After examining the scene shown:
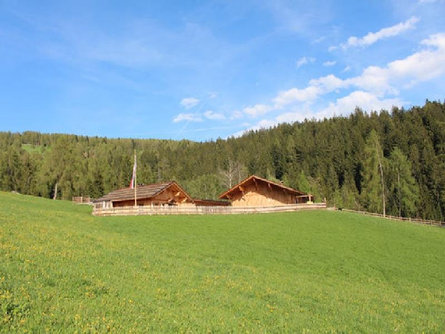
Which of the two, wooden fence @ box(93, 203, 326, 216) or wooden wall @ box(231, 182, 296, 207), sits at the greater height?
wooden wall @ box(231, 182, 296, 207)

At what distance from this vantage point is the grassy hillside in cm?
851

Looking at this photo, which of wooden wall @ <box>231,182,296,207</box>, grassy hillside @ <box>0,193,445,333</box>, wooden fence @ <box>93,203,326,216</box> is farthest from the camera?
wooden wall @ <box>231,182,296,207</box>

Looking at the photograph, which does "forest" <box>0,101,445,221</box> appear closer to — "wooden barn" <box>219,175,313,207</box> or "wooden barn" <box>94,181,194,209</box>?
"wooden barn" <box>219,175,313,207</box>

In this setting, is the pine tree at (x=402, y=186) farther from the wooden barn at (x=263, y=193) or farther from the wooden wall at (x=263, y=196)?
the wooden wall at (x=263, y=196)

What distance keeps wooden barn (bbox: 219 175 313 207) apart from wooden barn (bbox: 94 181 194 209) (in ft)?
24.8

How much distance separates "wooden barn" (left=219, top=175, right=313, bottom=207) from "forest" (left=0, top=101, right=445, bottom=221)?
92.6 feet

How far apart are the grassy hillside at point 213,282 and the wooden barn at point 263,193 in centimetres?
1824

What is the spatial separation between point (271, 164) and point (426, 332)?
115738 millimetres

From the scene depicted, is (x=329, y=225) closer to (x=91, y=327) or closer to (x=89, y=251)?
(x=89, y=251)

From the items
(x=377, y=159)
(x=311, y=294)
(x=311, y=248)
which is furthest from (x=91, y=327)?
(x=377, y=159)

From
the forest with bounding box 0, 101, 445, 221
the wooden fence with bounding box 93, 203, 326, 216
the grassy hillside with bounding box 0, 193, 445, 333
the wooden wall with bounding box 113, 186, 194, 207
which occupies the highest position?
the forest with bounding box 0, 101, 445, 221

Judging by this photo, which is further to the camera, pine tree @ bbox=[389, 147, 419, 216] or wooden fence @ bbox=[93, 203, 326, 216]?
pine tree @ bbox=[389, 147, 419, 216]

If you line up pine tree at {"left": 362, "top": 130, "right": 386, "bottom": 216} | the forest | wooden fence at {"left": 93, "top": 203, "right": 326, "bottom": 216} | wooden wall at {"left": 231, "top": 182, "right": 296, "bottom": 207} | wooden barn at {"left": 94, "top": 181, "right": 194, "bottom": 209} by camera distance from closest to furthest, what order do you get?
wooden fence at {"left": 93, "top": 203, "right": 326, "bottom": 216}, wooden barn at {"left": 94, "top": 181, "right": 194, "bottom": 209}, wooden wall at {"left": 231, "top": 182, "right": 296, "bottom": 207}, pine tree at {"left": 362, "top": 130, "right": 386, "bottom": 216}, the forest

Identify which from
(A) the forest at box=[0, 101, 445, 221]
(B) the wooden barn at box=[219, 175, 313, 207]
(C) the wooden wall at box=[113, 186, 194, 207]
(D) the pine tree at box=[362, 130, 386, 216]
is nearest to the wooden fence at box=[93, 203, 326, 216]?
(B) the wooden barn at box=[219, 175, 313, 207]
